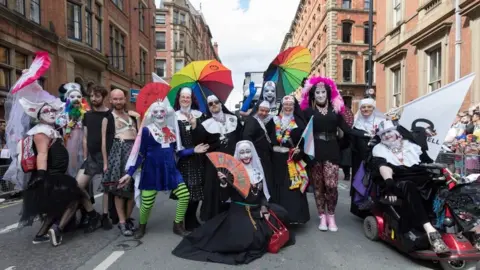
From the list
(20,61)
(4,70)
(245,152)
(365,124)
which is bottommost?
(245,152)

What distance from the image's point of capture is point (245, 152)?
4.21 m

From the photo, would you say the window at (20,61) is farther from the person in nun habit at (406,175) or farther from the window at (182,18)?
the window at (182,18)

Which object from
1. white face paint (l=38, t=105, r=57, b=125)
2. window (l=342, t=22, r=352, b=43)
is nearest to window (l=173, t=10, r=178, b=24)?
window (l=342, t=22, r=352, b=43)

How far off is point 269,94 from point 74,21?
1624cm

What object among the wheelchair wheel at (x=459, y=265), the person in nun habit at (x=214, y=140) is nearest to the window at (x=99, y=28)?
the person in nun habit at (x=214, y=140)

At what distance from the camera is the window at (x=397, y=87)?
703 inches

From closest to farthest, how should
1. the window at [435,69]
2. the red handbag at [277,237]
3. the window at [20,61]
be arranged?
the red handbag at [277,237] < the window at [20,61] < the window at [435,69]

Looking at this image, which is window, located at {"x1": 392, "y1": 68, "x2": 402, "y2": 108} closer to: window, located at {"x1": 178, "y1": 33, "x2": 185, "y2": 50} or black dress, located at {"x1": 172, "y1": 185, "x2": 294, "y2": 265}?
black dress, located at {"x1": 172, "y1": 185, "x2": 294, "y2": 265}

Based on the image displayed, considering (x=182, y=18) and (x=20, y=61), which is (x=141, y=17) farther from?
(x=182, y=18)

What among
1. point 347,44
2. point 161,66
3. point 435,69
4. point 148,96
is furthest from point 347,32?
point 148,96

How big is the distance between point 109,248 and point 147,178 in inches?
36.4

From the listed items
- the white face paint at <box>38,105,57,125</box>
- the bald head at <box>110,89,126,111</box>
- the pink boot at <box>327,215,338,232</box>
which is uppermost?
the bald head at <box>110,89,126,111</box>

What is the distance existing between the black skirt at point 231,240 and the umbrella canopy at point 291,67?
223 centimetres

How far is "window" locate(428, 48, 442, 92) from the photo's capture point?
1434cm
